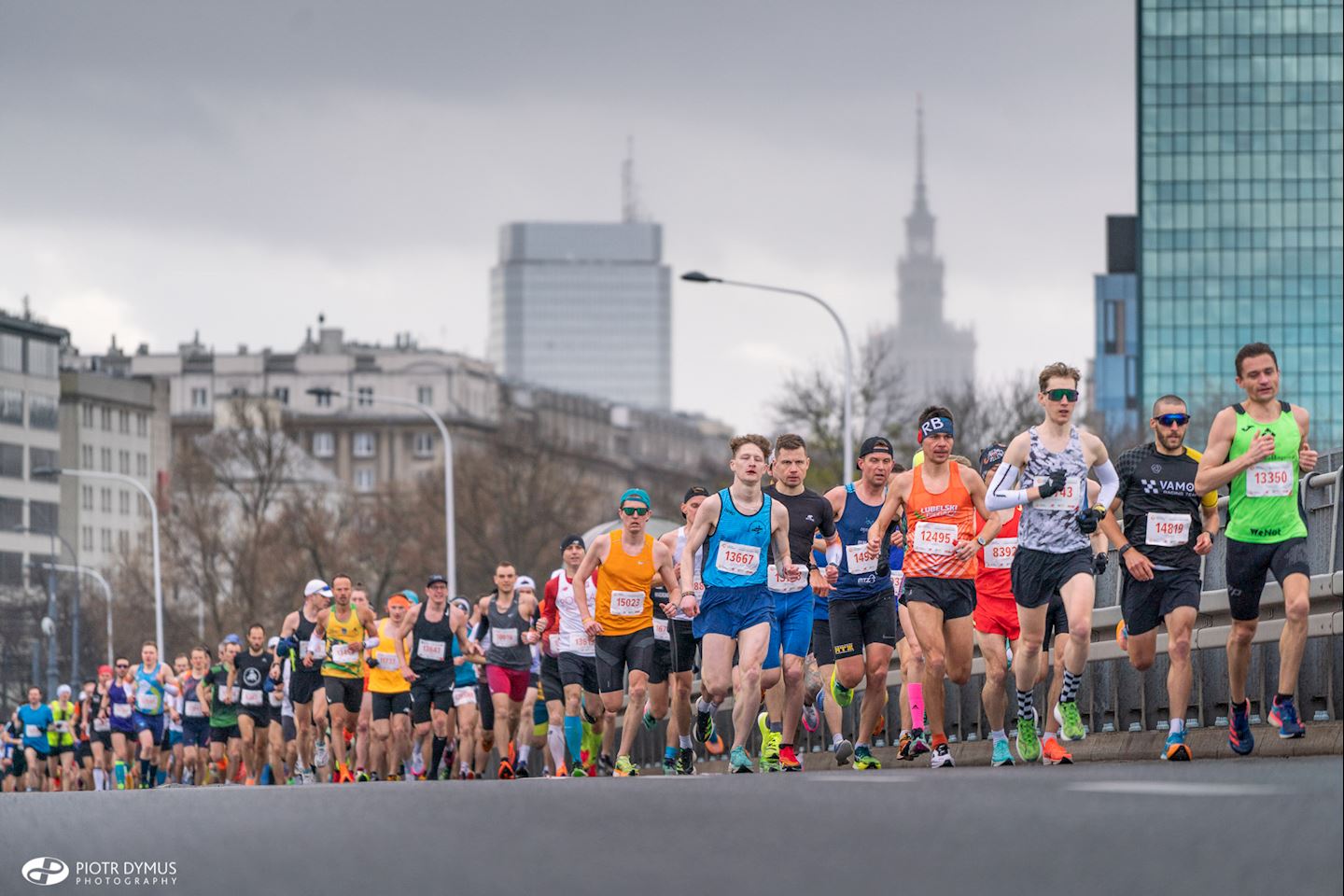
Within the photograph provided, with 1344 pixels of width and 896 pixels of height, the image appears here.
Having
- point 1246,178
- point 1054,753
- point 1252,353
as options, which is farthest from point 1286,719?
point 1246,178

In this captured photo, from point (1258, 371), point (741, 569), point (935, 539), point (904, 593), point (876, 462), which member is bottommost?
point (904, 593)

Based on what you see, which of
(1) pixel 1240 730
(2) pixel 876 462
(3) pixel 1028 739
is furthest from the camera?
(2) pixel 876 462

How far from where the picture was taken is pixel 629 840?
1124cm

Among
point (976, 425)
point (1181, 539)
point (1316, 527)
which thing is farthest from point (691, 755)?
point (976, 425)

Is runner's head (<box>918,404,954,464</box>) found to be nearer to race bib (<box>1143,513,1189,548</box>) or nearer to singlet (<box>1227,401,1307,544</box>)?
race bib (<box>1143,513,1189,548</box>)

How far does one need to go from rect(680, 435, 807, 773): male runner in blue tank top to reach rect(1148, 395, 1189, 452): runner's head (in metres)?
3.07

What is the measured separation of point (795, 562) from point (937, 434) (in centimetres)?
188

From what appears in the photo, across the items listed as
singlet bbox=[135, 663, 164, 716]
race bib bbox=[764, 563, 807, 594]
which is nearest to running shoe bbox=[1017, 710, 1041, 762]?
race bib bbox=[764, 563, 807, 594]

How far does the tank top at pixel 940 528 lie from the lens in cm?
1609

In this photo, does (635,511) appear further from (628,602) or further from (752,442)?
(752,442)

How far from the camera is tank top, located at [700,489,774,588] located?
1727 cm

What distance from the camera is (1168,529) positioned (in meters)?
14.7

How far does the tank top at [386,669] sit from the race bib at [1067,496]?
521 inches

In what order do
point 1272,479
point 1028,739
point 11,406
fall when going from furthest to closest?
point 11,406 < point 1028,739 < point 1272,479
